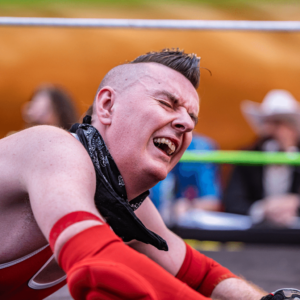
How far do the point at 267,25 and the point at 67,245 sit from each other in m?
1.94

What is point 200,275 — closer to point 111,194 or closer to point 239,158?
point 111,194

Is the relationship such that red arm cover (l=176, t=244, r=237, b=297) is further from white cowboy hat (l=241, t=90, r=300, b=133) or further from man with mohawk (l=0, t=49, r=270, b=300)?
white cowboy hat (l=241, t=90, r=300, b=133)

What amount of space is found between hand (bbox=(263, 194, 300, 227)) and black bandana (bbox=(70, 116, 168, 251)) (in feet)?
6.95

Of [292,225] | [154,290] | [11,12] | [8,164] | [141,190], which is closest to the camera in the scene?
[154,290]

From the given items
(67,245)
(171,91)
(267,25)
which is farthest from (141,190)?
(267,25)

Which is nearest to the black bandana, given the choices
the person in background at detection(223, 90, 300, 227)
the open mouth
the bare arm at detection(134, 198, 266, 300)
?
the open mouth

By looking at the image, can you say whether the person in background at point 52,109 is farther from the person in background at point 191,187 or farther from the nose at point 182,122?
the nose at point 182,122

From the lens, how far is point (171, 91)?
122 centimetres

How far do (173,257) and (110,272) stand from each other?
730mm

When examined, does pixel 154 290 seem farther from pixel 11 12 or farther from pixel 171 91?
pixel 11 12

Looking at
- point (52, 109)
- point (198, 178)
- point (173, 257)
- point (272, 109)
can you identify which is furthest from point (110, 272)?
point (272, 109)

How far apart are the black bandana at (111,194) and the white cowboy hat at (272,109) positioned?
2536 millimetres

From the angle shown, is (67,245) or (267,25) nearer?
(67,245)

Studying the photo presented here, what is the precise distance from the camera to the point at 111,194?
105 cm
